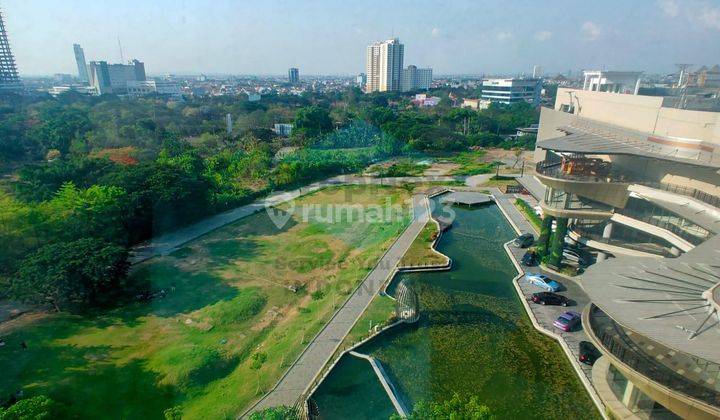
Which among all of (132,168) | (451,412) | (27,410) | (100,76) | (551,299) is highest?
(100,76)

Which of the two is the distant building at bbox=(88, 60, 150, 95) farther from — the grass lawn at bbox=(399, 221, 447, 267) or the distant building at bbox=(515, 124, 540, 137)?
the grass lawn at bbox=(399, 221, 447, 267)

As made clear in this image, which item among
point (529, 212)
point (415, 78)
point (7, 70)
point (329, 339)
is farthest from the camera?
point (415, 78)

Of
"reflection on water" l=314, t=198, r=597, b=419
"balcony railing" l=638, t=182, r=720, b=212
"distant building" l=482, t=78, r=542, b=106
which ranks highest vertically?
"distant building" l=482, t=78, r=542, b=106

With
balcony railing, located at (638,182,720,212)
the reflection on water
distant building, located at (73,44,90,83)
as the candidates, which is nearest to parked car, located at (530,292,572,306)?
the reflection on water

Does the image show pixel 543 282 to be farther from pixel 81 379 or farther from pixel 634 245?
pixel 81 379

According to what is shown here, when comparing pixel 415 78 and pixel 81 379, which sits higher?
pixel 415 78

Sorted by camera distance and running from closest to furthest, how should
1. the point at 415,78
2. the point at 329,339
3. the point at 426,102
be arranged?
the point at 329,339 → the point at 426,102 → the point at 415,78

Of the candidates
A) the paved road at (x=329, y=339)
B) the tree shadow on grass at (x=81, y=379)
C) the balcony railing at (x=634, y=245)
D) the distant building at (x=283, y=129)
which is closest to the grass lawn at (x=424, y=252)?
the paved road at (x=329, y=339)

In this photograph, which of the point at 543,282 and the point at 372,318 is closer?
the point at 372,318

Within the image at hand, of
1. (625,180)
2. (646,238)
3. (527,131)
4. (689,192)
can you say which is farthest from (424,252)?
(527,131)
